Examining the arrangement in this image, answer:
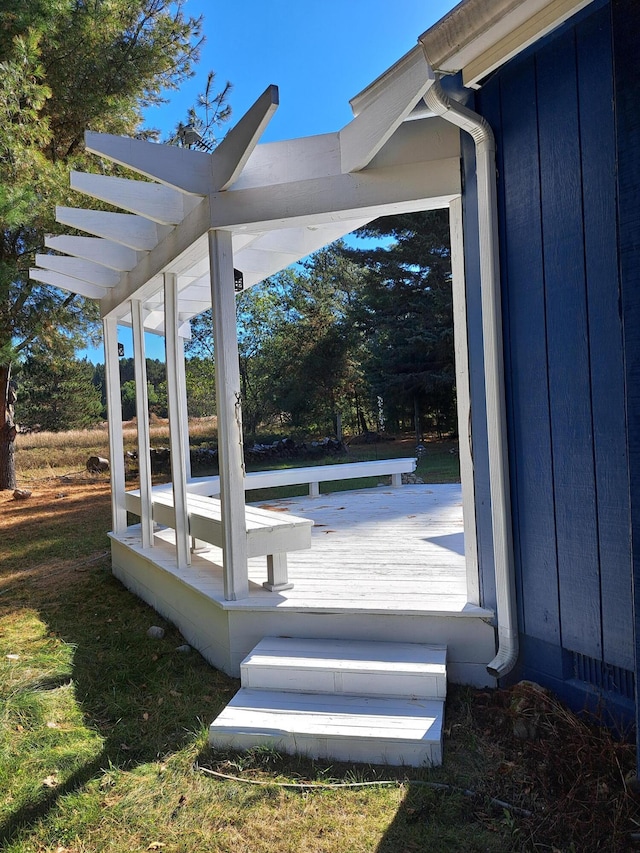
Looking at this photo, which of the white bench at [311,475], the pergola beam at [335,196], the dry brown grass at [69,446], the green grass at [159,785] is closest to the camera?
the green grass at [159,785]

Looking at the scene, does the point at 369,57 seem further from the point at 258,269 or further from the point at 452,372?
the point at 258,269

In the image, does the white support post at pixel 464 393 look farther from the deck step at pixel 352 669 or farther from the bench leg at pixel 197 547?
the bench leg at pixel 197 547

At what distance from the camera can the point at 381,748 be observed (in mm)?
2293

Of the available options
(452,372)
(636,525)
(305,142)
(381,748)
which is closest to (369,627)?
(381,748)

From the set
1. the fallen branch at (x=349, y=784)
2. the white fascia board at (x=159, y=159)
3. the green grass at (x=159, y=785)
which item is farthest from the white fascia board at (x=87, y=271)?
the fallen branch at (x=349, y=784)

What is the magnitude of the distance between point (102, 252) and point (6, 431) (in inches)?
292

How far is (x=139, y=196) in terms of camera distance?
3.32 metres

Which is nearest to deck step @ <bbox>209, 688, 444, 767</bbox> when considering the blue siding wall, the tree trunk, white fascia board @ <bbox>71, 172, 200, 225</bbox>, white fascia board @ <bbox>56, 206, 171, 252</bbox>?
the blue siding wall

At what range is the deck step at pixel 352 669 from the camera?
256 centimetres

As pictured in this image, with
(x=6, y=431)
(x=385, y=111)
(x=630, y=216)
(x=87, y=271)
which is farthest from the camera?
(x=6, y=431)

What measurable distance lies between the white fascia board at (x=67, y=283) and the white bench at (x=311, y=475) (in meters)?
1.80

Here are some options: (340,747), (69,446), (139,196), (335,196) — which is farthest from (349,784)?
(69,446)

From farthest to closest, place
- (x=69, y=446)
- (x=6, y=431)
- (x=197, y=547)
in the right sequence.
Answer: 1. (x=69, y=446)
2. (x=6, y=431)
3. (x=197, y=547)

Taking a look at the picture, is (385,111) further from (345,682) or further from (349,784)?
(349,784)
